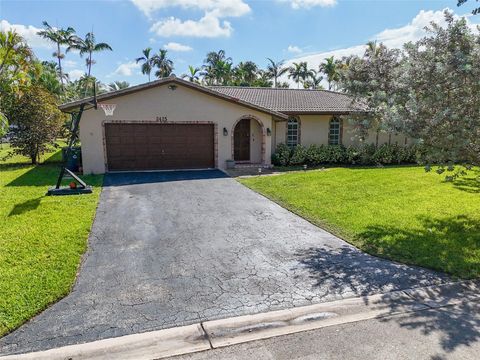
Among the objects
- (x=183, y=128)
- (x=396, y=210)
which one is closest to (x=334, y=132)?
(x=183, y=128)

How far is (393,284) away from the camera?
17.3 feet

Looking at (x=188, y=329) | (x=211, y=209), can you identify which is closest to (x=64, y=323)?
(x=188, y=329)

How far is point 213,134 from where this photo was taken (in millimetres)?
17031

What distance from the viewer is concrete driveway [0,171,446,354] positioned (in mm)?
4273

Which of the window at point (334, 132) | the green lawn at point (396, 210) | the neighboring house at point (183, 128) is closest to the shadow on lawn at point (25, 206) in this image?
the neighboring house at point (183, 128)

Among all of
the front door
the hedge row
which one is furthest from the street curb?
the front door

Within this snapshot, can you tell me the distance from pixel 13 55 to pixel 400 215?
10712 millimetres

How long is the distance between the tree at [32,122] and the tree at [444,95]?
58.3 ft

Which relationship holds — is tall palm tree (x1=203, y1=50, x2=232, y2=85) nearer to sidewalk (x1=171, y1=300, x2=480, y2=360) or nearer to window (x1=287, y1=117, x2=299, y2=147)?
window (x1=287, y1=117, x2=299, y2=147)

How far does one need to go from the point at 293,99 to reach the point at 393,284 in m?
17.6

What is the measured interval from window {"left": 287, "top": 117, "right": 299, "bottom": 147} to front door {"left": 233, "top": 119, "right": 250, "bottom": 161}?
8.30 ft

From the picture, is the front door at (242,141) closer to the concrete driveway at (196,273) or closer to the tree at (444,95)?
the concrete driveway at (196,273)

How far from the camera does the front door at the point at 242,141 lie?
60.4ft

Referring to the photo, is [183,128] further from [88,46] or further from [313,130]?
[88,46]
